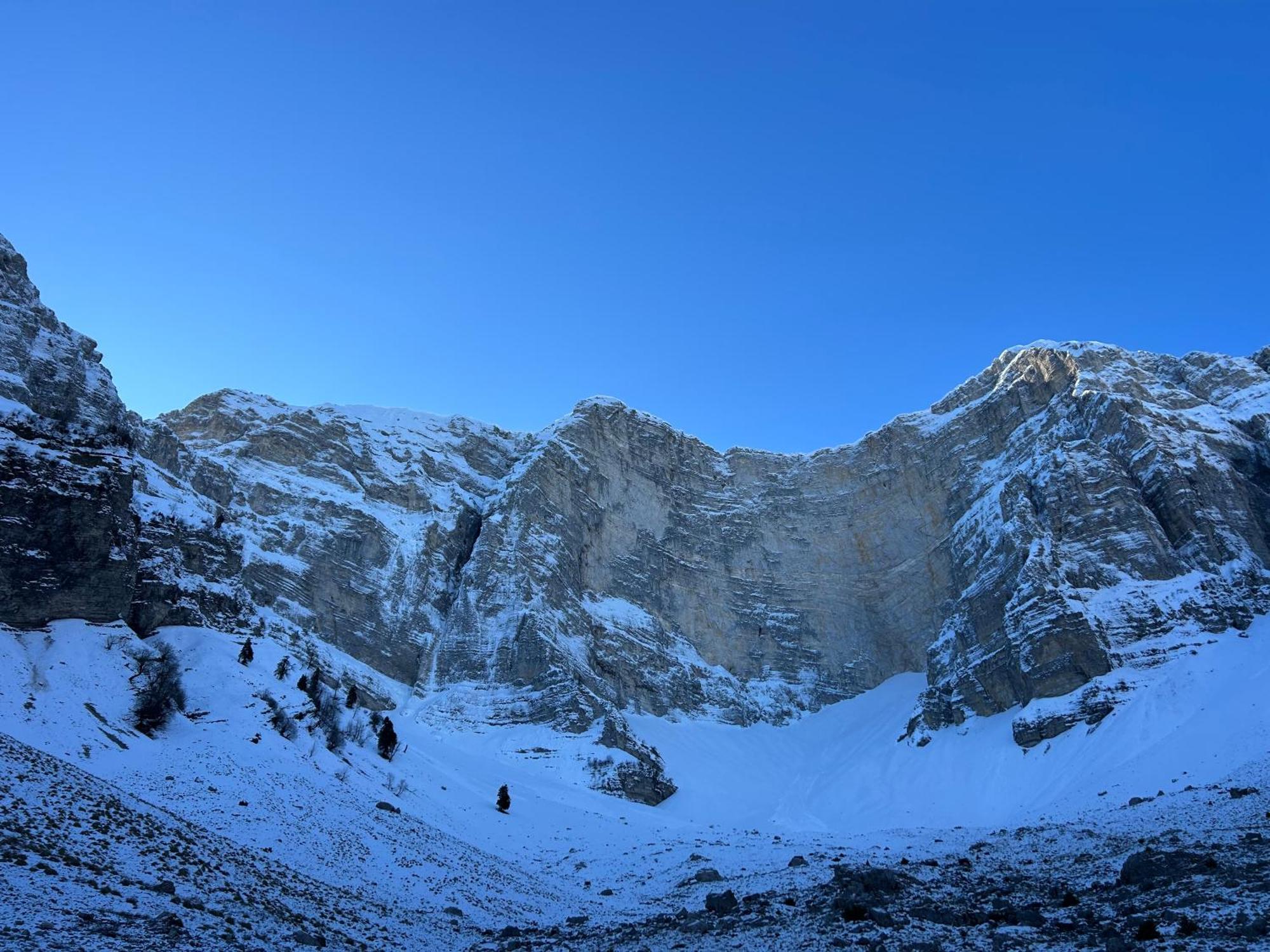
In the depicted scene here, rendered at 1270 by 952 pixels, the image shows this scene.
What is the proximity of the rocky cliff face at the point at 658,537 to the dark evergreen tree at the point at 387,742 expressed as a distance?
1114cm

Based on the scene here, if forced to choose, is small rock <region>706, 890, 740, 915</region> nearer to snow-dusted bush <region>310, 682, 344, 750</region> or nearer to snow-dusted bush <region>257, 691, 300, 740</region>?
snow-dusted bush <region>257, 691, 300, 740</region>

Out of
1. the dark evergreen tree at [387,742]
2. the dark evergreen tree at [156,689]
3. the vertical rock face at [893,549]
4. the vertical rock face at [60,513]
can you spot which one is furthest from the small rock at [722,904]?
the vertical rock face at [893,549]

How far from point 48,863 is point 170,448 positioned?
6727 cm

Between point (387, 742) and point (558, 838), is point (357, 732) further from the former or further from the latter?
point (558, 838)

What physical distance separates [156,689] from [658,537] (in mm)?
79307

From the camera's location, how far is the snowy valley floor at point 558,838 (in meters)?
18.6

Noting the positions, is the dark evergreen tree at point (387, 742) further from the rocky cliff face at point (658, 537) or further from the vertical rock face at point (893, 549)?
the vertical rock face at point (893, 549)

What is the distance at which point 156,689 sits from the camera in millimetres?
37719

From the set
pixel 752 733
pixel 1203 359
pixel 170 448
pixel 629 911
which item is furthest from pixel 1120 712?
pixel 170 448

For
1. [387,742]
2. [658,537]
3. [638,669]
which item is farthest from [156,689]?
[658,537]

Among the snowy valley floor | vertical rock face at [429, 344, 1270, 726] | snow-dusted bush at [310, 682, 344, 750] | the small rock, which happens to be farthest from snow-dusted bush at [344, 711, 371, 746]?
the small rock

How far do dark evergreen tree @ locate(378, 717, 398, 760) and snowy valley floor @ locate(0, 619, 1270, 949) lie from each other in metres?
1.50

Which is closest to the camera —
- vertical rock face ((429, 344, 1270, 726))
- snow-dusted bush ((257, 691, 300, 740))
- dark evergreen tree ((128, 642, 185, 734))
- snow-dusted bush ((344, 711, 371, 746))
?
dark evergreen tree ((128, 642, 185, 734))

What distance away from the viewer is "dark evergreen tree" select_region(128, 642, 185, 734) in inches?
1404
